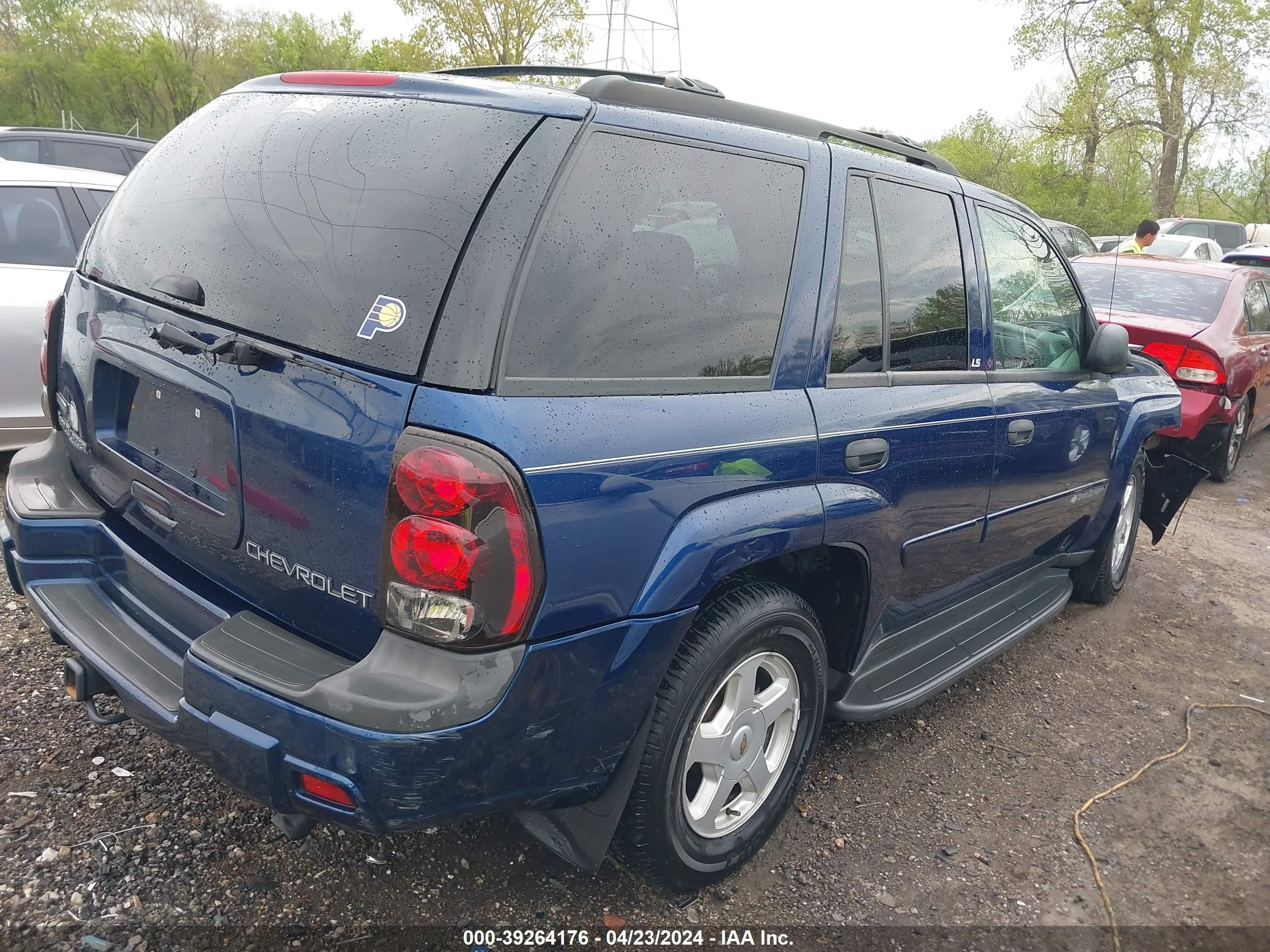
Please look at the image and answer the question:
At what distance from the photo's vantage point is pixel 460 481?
1.67 m

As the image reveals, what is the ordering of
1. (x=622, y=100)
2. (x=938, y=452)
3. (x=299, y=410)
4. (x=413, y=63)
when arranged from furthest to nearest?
(x=413, y=63) → (x=938, y=452) → (x=622, y=100) → (x=299, y=410)

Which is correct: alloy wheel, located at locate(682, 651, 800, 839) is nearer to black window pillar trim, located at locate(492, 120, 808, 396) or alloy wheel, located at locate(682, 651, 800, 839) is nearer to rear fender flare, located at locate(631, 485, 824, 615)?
rear fender flare, located at locate(631, 485, 824, 615)

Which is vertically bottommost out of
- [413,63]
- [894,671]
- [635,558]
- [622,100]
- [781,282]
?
[894,671]

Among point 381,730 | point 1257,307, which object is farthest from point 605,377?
point 1257,307

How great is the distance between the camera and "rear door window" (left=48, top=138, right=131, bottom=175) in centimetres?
948

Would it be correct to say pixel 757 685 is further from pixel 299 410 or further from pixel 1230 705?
pixel 1230 705

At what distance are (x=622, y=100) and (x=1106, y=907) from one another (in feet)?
8.15

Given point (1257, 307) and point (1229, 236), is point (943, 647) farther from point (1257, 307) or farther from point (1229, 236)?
point (1229, 236)

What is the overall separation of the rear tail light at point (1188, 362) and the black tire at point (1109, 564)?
89.2 inches

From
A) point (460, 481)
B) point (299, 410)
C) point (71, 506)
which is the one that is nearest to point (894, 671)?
point (460, 481)

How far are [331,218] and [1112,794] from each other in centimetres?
300

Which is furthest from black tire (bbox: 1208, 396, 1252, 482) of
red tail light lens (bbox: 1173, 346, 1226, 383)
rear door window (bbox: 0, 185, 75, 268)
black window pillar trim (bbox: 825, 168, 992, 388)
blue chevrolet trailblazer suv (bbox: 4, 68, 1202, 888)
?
rear door window (bbox: 0, 185, 75, 268)

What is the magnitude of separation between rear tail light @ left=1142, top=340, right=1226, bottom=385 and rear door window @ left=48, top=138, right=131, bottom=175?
9.66 meters

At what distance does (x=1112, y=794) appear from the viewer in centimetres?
308
